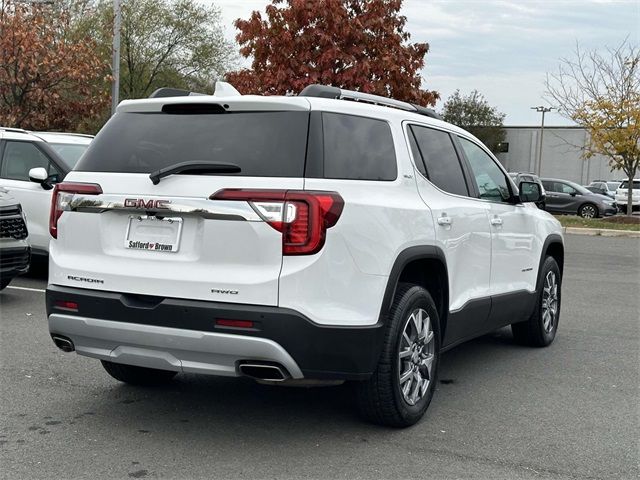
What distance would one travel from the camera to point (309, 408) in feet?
17.0

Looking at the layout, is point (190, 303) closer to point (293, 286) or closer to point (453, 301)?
point (293, 286)

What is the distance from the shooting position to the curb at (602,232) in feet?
71.7

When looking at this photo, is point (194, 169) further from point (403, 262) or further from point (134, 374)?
point (134, 374)

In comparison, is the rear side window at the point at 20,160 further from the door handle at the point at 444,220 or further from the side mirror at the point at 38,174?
the door handle at the point at 444,220

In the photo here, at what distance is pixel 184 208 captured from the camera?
4.23m

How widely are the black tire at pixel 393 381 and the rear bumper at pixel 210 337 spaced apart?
0.59 feet

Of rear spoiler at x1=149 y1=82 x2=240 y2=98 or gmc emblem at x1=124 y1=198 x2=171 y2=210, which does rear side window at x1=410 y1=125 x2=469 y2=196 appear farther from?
gmc emblem at x1=124 y1=198 x2=171 y2=210

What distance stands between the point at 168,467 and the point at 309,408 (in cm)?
128

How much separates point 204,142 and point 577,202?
1146 inches

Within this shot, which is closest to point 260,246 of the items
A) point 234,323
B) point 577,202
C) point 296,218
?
point 296,218

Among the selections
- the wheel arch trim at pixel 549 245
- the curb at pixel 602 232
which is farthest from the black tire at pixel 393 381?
the curb at pixel 602 232

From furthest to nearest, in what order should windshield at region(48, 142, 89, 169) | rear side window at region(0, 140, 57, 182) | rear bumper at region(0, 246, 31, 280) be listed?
1. windshield at region(48, 142, 89, 169)
2. rear side window at region(0, 140, 57, 182)
3. rear bumper at region(0, 246, 31, 280)

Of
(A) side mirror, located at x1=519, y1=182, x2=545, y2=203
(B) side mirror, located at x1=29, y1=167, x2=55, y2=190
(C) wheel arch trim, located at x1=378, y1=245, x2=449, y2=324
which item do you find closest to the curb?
(A) side mirror, located at x1=519, y1=182, x2=545, y2=203

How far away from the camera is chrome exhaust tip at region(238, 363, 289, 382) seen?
4.13 metres
